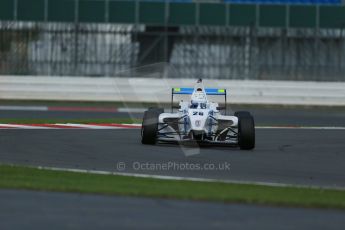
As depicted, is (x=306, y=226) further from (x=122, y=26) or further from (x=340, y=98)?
(x=122, y=26)

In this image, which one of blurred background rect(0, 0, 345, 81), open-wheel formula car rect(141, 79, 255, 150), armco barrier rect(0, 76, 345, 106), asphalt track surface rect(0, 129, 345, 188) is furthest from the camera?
blurred background rect(0, 0, 345, 81)

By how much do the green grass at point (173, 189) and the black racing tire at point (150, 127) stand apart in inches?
137

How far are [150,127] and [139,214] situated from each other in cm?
611

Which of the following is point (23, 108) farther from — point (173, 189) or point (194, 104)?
point (173, 189)

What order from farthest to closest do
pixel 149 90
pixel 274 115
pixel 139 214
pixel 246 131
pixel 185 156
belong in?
pixel 149 90, pixel 274 115, pixel 246 131, pixel 185 156, pixel 139 214

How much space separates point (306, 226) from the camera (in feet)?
25.6

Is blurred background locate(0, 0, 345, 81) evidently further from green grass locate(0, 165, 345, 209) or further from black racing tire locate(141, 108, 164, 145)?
green grass locate(0, 165, 345, 209)

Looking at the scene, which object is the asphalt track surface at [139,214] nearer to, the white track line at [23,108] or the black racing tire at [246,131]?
the black racing tire at [246,131]

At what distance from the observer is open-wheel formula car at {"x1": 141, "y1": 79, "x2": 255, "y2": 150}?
547 inches

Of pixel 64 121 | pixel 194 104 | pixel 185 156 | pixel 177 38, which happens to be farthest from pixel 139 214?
pixel 177 38

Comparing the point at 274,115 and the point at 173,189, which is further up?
the point at 274,115

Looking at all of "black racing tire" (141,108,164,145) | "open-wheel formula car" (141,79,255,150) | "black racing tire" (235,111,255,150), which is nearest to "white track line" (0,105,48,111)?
"open-wheel formula car" (141,79,255,150)

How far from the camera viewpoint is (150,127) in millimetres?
14203

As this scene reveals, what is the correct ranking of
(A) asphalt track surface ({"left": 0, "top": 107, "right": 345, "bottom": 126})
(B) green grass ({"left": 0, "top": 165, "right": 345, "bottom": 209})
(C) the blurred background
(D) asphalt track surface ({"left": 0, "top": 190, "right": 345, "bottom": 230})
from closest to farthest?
(D) asphalt track surface ({"left": 0, "top": 190, "right": 345, "bottom": 230}) < (B) green grass ({"left": 0, "top": 165, "right": 345, "bottom": 209}) < (A) asphalt track surface ({"left": 0, "top": 107, "right": 345, "bottom": 126}) < (C) the blurred background
